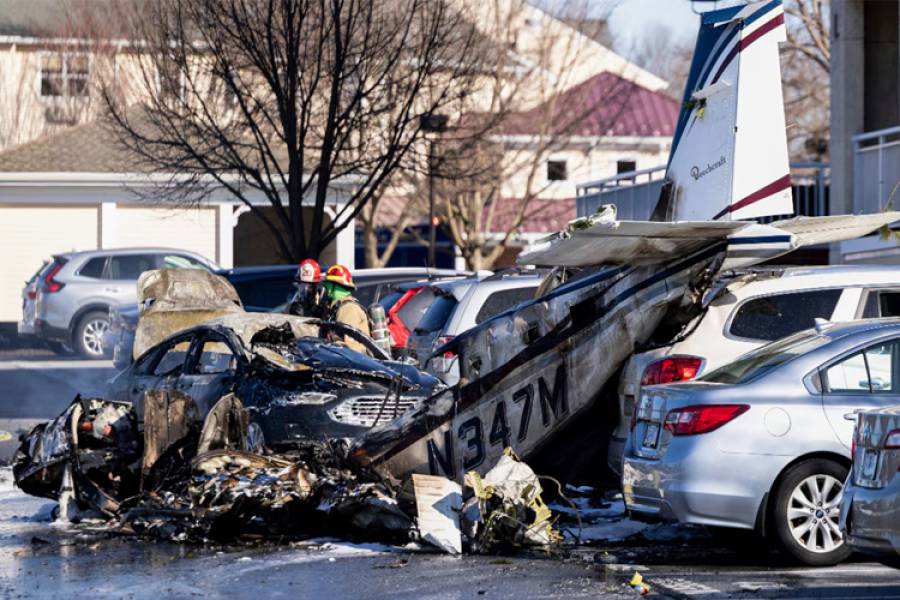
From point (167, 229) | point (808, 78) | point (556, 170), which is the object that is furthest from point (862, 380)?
point (808, 78)

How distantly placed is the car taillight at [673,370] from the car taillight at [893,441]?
3056 millimetres

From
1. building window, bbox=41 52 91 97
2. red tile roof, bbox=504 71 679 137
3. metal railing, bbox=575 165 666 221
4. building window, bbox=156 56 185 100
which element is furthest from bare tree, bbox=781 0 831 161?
building window, bbox=156 56 185 100

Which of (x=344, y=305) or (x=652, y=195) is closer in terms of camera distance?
(x=344, y=305)

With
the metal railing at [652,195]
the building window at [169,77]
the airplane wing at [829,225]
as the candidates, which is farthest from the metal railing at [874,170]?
the building window at [169,77]

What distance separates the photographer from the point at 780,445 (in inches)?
344

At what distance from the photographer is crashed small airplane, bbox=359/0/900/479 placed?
9914 millimetres

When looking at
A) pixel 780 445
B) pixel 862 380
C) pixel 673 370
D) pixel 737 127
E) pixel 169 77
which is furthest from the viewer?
pixel 169 77

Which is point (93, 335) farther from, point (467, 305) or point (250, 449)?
point (250, 449)

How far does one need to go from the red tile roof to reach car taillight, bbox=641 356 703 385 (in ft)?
99.3

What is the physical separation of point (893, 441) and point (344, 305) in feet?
28.3

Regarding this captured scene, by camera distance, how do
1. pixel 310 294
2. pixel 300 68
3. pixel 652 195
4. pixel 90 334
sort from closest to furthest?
pixel 310 294, pixel 300 68, pixel 652 195, pixel 90 334

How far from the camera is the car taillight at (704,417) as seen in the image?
8.77 m

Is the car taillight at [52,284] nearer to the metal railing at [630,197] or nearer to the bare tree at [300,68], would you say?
the bare tree at [300,68]

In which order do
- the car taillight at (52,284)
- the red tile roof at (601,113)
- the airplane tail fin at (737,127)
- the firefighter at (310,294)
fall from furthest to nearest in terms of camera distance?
the red tile roof at (601,113)
the car taillight at (52,284)
the firefighter at (310,294)
the airplane tail fin at (737,127)
